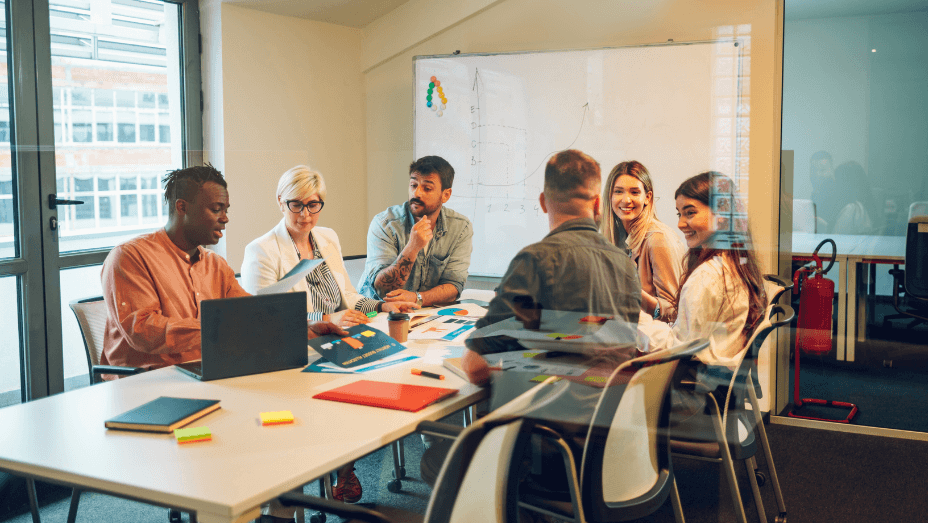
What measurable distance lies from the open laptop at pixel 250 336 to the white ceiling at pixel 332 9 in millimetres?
1164

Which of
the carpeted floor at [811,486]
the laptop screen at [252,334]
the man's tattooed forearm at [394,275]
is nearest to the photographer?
the laptop screen at [252,334]

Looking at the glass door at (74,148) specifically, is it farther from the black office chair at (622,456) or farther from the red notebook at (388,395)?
the black office chair at (622,456)

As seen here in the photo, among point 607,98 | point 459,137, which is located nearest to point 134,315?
point 459,137

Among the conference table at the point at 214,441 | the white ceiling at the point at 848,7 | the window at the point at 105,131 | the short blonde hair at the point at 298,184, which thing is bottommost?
the conference table at the point at 214,441

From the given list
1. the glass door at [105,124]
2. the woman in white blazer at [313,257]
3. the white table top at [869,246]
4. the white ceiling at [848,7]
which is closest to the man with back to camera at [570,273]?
the woman in white blazer at [313,257]

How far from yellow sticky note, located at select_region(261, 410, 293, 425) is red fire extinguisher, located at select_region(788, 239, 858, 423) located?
2259 mm

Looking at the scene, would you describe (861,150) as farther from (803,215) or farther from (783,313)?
(783,313)

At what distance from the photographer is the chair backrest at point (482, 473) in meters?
1.27

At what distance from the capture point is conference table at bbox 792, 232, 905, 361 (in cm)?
275

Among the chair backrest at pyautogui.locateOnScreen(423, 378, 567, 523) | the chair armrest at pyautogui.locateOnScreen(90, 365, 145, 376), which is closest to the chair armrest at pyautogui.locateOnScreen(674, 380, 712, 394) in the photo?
the chair backrest at pyautogui.locateOnScreen(423, 378, 567, 523)

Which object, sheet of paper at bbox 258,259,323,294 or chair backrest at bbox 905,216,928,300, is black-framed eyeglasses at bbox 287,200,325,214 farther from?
chair backrest at bbox 905,216,928,300

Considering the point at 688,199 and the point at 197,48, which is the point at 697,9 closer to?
the point at 688,199

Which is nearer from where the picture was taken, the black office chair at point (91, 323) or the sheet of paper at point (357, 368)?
the sheet of paper at point (357, 368)

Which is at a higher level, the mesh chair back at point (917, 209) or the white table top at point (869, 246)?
the mesh chair back at point (917, 209)
